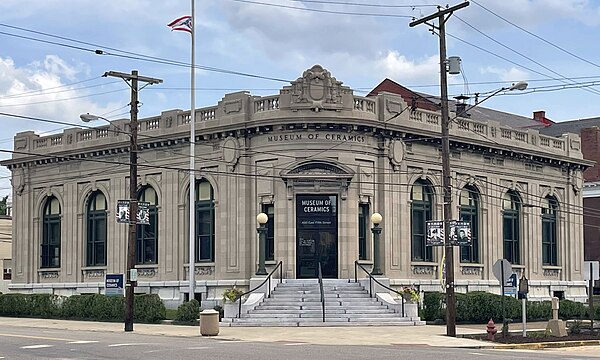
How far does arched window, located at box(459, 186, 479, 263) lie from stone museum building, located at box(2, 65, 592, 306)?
0.08 metres

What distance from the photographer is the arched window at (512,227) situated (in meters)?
52.8

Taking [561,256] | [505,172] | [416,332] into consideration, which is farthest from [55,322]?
[561,256]

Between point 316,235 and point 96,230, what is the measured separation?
575 inches

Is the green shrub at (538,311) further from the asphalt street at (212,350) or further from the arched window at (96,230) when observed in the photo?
the arched window at (96,230)

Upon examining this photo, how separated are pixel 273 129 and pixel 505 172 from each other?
15013mm

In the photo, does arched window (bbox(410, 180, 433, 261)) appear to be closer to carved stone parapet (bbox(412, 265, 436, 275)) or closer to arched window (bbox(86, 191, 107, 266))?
carved stone parapet (bbox(412, 265, 436, 275))

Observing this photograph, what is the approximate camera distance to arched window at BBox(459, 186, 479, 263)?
50.1 metres

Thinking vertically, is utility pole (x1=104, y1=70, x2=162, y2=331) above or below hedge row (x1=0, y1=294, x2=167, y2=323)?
above

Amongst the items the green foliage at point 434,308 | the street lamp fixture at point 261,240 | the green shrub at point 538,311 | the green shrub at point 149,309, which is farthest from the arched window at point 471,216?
the green shrub at point 149,309

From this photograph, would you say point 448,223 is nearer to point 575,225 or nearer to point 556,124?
point 575,225

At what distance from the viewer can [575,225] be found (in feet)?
188

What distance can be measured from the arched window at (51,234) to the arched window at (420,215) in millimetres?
20048

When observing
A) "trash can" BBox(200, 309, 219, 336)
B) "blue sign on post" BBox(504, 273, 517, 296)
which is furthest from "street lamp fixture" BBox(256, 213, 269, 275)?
"blue sign on post" BBox(504, 273, 517, 296)

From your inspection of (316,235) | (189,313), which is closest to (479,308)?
(316,235)
